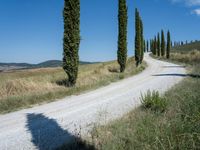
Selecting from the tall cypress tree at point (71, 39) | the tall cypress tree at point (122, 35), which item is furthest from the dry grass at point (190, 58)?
the tall cypress tree at point (71, 39)

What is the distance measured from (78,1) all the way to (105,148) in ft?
52.8

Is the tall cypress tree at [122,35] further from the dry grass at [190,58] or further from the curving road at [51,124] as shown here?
the dry grass at [190,58]

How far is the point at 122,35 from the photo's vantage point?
33.5 meters

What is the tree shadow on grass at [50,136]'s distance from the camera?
652cm

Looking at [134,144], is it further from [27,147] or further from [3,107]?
[3,107]

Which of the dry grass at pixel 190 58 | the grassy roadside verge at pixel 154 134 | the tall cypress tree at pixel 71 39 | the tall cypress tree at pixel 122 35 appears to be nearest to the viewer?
the grassy roadside verge at pixel 154 134

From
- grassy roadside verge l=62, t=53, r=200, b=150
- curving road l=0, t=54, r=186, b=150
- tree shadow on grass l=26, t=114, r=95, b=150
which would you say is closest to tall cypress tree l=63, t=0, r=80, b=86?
curving road l=0, t=54, r=186, b=150

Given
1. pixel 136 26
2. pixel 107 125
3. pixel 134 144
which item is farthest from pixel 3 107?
pixel 136 26

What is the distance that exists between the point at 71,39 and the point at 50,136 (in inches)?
514

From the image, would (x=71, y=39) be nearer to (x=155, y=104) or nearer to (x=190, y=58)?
(x=155, y=104)

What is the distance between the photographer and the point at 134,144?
18.1 ft

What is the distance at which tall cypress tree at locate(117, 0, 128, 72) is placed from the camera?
3331 cm

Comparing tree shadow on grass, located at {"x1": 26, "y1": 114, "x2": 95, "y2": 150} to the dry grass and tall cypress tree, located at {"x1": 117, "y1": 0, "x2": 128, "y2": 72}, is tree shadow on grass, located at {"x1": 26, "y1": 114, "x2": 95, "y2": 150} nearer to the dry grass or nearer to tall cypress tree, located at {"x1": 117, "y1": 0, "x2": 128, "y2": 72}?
tall cypress tree, located at {"x1": 117, "y1": 0, "x2": 128, "y2": 72}

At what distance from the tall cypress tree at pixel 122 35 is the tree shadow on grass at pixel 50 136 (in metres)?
24.3
